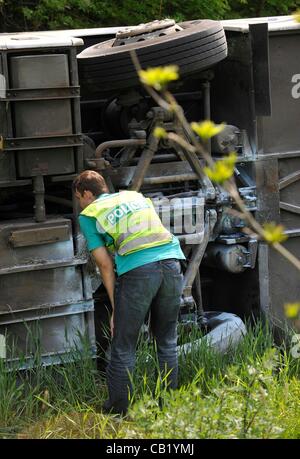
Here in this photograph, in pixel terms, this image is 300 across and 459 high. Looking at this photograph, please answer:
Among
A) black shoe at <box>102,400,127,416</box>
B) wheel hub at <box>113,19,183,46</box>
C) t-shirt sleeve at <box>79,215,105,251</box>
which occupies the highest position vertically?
wheel hub at <box>113,19,183,46</box>

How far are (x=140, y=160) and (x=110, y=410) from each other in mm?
1841

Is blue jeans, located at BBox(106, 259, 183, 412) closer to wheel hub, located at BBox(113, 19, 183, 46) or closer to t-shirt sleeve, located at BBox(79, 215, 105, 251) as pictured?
t-shirt sleeve, located at BBox(79, 215, 105, 251)

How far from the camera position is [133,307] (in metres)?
5.57

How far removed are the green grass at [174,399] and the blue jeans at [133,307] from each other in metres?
0.14

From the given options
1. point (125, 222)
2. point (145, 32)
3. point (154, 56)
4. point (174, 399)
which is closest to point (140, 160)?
point (154, 56)

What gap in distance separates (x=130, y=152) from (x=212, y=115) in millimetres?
1156

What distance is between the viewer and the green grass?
185 inches

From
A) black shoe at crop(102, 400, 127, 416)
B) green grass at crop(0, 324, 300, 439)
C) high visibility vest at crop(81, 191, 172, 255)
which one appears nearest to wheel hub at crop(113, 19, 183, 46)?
high visibility vest at crop(81, 191, 172, 255)

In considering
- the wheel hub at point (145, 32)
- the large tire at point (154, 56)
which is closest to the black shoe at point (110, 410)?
the large tire at point (154, 56)

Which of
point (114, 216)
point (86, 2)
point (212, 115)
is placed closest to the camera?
point (114, 216)
